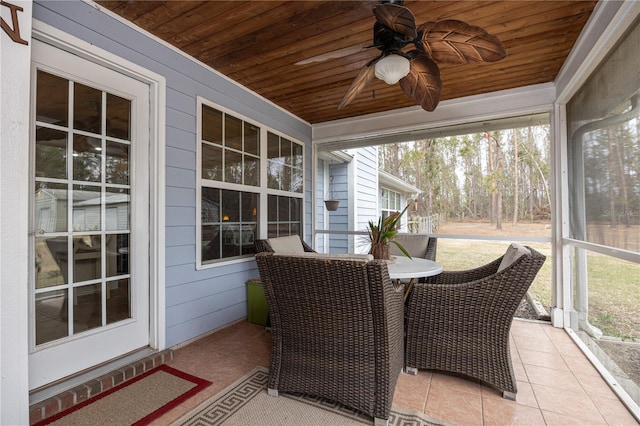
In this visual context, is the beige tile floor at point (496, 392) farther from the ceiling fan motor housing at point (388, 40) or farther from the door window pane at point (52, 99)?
the ceiling fan motor housing at point (388, 40)

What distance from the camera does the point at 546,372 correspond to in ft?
7.16

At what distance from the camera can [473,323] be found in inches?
73.9

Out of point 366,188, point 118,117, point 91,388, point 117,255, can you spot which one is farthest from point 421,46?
point 366,188

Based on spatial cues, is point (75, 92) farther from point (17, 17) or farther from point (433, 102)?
point (433, 102)

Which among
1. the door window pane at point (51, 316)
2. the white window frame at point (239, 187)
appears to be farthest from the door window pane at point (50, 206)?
the white window frame at point (239, 187)

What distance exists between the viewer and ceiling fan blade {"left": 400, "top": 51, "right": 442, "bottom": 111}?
192 centimetres

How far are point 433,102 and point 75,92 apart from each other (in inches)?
98.2

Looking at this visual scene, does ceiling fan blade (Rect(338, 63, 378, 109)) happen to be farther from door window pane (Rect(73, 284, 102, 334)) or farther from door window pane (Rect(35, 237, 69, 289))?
door window pane (Rect(73, 284, 102, 334))

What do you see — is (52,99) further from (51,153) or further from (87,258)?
(87,258)

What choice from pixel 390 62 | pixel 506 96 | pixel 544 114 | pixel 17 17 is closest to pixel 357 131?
pixel 506 96

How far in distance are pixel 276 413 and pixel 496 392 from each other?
141 cm

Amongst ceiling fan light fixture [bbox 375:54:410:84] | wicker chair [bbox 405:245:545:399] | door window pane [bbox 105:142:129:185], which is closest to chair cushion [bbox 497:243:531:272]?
wicker chair [bbox 405:245:545:399]

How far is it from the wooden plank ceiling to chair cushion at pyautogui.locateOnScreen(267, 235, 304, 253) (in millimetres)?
1760

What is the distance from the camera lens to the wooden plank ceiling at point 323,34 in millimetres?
2102
